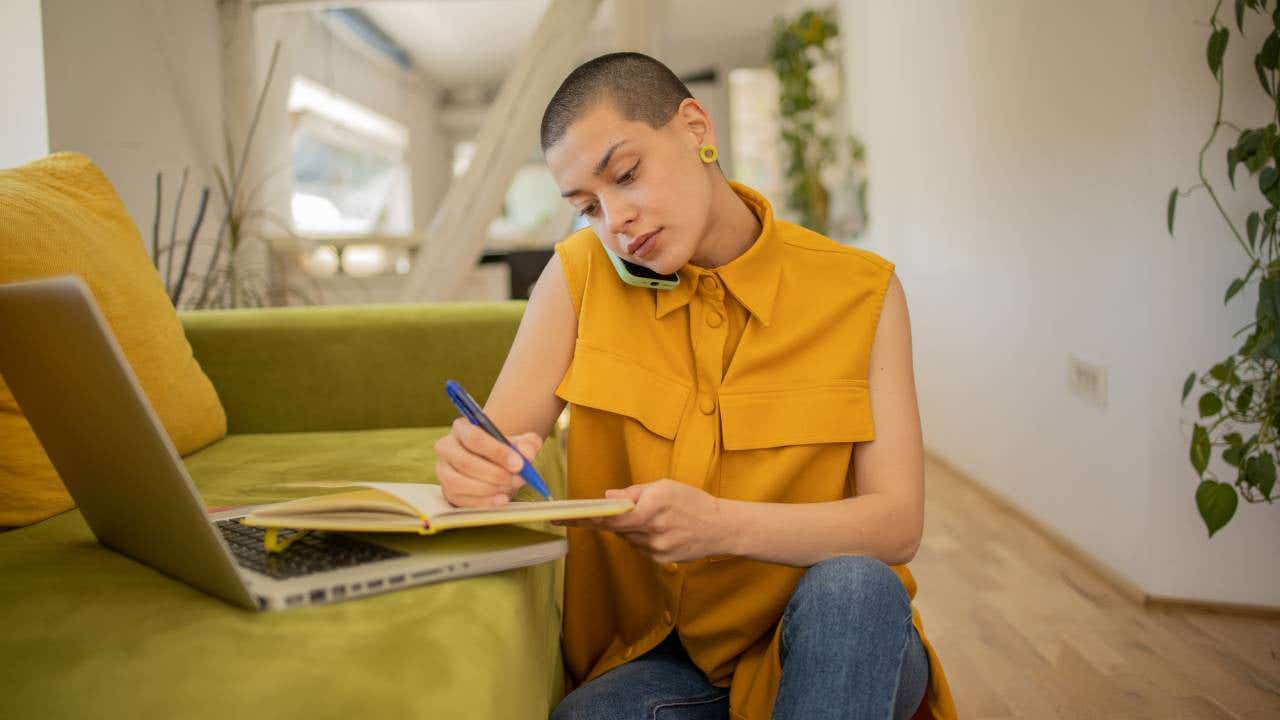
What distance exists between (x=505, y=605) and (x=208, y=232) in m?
3.63

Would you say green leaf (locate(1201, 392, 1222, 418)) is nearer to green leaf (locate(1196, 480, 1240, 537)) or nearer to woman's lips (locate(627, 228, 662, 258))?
green leaf (locate(1196, 480, 1240, 537))

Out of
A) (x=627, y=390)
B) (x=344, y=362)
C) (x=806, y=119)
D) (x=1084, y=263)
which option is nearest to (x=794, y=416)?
(x=627, y=390)

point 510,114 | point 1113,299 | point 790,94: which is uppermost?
point 790,94

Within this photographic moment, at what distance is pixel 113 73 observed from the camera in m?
3.00

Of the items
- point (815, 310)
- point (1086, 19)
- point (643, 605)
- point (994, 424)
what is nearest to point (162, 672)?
point (643, 605)

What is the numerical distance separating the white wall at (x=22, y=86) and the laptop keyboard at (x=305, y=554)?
2.35 m

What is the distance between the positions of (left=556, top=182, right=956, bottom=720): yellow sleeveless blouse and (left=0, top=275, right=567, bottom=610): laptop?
0.26 metres

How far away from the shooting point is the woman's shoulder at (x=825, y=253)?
106cm

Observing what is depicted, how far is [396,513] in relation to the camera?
69 centimetres

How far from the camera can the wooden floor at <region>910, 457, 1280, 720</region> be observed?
1645 millimetres

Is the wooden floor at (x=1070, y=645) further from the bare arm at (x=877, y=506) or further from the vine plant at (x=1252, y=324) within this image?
the bare arm at (x=877, y=506)

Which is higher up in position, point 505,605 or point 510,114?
point 510,114

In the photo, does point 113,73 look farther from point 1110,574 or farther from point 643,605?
point 1110,574

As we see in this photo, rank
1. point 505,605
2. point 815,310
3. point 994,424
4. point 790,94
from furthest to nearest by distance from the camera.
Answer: point 790,94 < point 994,424 < point 815,310 < point 505,605
